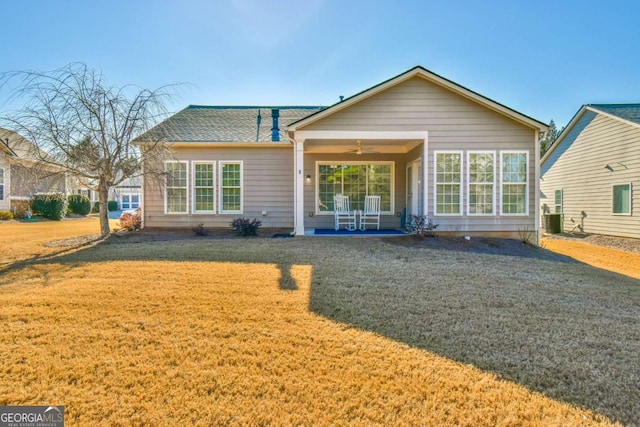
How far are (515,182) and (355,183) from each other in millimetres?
5035

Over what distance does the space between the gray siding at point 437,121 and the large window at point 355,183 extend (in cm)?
262

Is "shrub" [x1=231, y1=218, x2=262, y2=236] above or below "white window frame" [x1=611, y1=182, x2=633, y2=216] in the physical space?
below

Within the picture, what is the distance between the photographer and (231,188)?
1091 centimetres

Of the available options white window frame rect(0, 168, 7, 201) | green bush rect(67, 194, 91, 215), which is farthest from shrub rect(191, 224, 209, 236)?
green bush rect(67, 194, 91, 215)

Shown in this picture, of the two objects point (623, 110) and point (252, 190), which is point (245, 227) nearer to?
point (252, 190)

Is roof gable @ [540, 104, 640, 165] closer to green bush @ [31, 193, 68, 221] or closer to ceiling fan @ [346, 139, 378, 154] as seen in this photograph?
ceiling fan @ [346, 139, 378, 154]

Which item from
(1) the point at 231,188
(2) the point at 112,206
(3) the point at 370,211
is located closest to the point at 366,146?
(3) the point at 370,211

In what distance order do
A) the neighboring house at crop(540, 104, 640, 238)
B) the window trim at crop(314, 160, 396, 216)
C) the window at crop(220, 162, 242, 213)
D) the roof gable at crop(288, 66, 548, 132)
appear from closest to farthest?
the roof gable at crop(288, 66, 548, 132) < the window at crop(220, 162, 242, 213) < the neighboring house at crop(540, 104, 640, 238) < the window trim at crop(314, 160, 396, 216)

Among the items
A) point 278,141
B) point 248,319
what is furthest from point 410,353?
Answer: point 278,141

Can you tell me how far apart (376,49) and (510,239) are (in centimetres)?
760

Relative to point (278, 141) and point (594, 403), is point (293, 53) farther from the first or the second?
point (594, 403)

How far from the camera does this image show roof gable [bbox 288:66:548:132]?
893cm

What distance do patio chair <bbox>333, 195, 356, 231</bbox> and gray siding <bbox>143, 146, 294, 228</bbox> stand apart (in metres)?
1.54

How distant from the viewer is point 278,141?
1067cm
